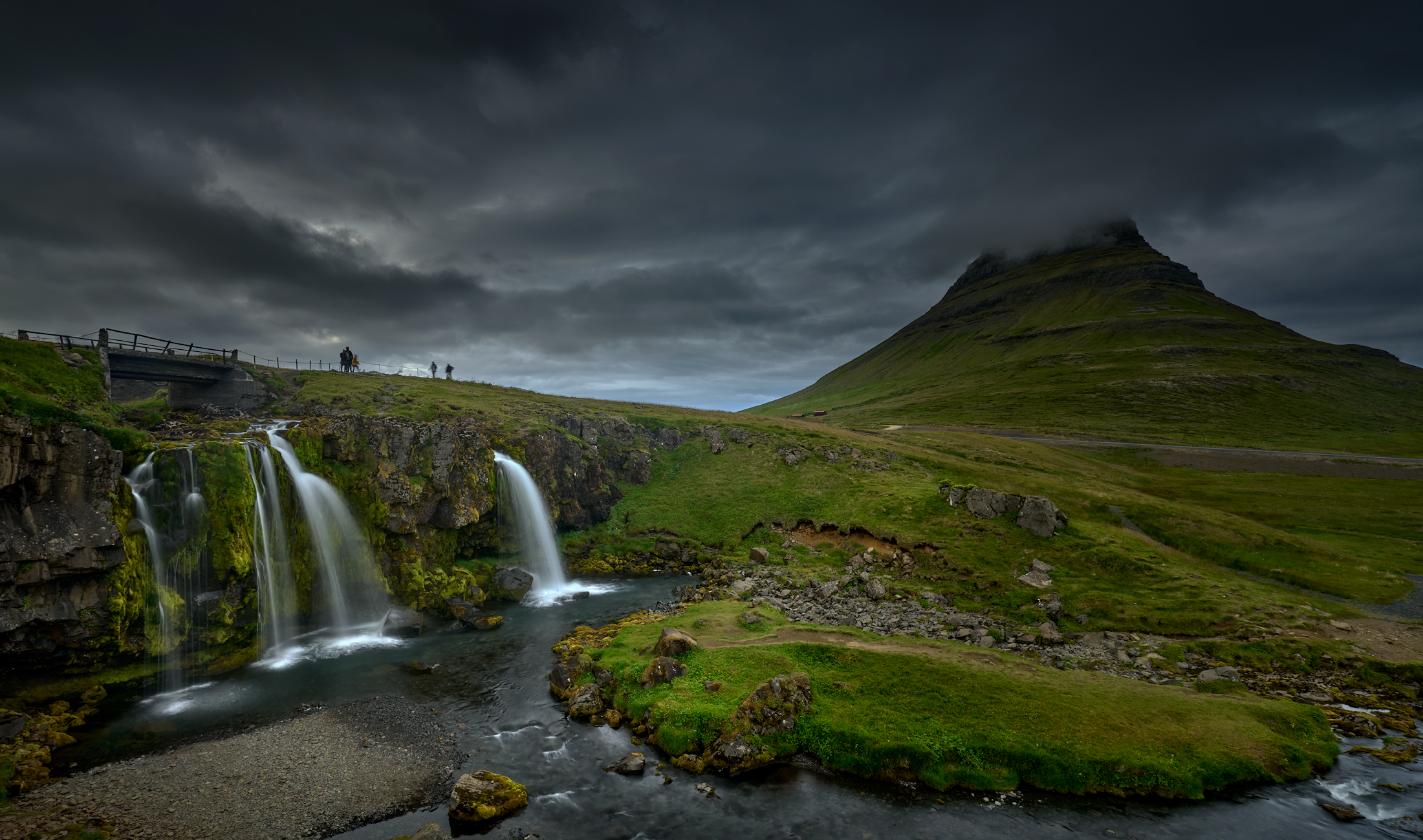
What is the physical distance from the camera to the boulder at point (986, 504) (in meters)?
44.7

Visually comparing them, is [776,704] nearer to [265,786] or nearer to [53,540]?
[265,786]

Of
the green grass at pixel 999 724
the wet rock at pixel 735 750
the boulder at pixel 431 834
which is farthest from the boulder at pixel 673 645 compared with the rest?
the boulder at pixel 431 834

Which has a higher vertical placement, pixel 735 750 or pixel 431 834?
pixel 431 834

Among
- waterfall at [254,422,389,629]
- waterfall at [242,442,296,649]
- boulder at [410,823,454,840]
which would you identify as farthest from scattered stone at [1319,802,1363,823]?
waterfall at [242,442,296,649]

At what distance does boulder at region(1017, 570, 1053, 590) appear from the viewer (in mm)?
35625

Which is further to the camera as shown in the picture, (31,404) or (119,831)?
(31,404)

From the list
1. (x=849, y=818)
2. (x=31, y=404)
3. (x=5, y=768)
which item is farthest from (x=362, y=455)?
(x=849, y=818)

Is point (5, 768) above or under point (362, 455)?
under

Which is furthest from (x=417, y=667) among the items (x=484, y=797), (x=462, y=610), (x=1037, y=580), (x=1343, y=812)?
(x=1037, y=580)

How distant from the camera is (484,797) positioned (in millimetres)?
17938

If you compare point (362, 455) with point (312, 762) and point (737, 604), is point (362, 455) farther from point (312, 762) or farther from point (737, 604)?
point (737, 604)

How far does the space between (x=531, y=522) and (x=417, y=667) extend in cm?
2114

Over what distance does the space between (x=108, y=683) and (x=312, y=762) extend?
48.8 feet

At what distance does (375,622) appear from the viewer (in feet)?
117
